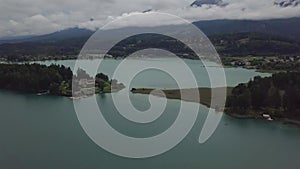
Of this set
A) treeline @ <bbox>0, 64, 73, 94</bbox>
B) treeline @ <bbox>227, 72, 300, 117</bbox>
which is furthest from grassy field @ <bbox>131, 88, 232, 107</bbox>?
treeline @ <bbox>0, 64, 73, 94</bbox>

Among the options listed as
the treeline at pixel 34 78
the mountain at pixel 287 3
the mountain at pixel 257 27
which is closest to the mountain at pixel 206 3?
the mountain at pixel 287 3

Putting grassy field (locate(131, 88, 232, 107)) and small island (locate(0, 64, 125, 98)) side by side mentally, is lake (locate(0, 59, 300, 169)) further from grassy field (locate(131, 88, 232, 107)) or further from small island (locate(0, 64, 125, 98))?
small island (locate(0, 64, 125, 98))

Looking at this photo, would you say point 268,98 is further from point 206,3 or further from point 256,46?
point 206,3

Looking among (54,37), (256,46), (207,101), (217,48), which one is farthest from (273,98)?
(54,37)

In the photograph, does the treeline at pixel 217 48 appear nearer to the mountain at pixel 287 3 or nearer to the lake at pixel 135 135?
the lake at pixel 135 135

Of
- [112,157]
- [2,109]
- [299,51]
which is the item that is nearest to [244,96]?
[112,157]
